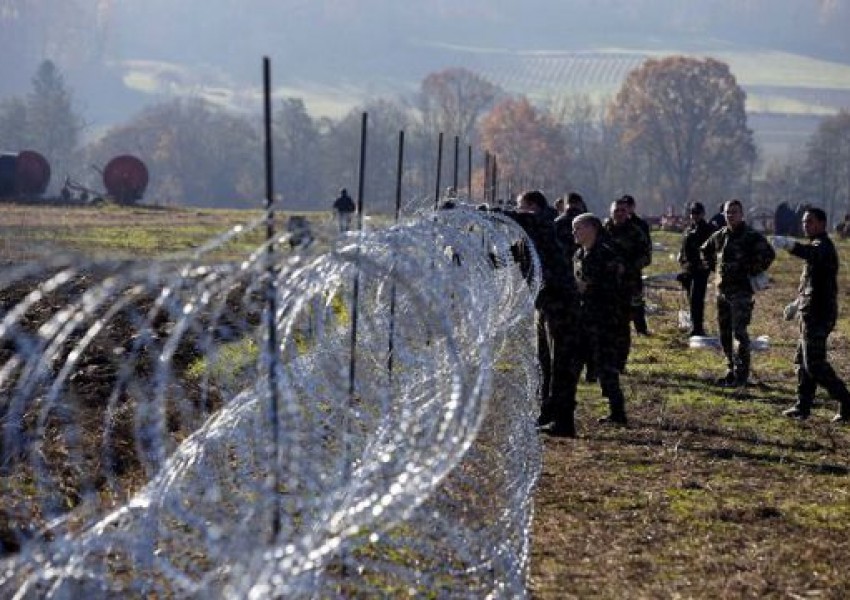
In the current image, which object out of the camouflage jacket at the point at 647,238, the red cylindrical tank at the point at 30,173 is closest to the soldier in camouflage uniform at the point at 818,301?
the camouflage jacket at the point at 647,238

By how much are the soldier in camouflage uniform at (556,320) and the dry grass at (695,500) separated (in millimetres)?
242

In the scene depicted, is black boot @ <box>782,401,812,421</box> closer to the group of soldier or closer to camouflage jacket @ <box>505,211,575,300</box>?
the group of soldier

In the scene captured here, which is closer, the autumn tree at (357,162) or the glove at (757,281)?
the glove at (757,281)

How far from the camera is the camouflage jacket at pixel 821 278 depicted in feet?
33.1

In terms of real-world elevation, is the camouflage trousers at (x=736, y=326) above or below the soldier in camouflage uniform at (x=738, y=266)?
below

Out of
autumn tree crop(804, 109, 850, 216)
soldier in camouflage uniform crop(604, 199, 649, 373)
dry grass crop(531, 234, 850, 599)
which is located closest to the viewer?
dry grass crop(531, 234, 850, 599)

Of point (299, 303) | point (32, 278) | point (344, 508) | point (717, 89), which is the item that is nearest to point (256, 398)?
point (299, 303)

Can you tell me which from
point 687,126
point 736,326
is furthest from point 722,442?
point 687,126

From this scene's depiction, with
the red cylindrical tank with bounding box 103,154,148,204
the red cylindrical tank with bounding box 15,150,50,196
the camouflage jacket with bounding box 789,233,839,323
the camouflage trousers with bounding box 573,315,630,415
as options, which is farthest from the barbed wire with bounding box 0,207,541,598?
the red cylindrical tank with bounding box 103,154,148,204

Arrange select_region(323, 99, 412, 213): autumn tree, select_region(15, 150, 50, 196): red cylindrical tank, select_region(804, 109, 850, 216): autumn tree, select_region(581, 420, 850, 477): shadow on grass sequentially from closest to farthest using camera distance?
select_region(581, 420, 850, 477): shadow on grass → select_region(15, 150, 50, 196): red cylindrical tank → select_region(323, 99, 412, 213): autumn tree → select_region(804, 109, 850, 216): autumn tree

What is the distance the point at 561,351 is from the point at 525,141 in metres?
76.3

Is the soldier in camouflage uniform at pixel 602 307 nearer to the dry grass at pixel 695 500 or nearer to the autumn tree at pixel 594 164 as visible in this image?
the dry grass at pixel 695 500

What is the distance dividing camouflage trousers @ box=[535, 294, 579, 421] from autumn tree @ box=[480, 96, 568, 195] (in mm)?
70295

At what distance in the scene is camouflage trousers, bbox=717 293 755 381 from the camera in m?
11.6
